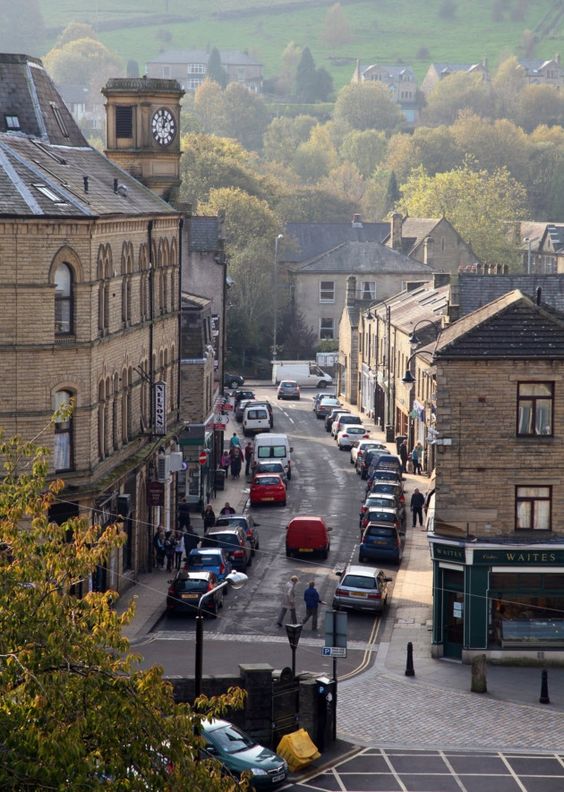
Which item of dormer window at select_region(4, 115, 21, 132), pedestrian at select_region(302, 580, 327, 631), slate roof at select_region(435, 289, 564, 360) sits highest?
dormer window at select_region(4, 115, 21, 132)

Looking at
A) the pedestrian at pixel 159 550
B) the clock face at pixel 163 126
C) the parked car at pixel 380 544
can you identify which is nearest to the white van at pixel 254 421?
the clock face at pixel 163 126

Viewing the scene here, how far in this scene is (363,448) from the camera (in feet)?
252

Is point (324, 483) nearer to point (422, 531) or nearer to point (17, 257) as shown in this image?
point (422, 531)

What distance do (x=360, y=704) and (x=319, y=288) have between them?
97977mm

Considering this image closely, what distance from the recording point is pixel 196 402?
65.5 m

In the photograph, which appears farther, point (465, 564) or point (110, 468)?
point (110, 468)

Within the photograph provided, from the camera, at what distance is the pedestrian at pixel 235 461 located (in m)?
73.8

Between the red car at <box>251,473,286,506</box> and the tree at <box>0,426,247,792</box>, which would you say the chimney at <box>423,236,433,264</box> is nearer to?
the red car at <box>251,473,286,506</box>

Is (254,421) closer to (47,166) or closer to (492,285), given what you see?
(492,285)

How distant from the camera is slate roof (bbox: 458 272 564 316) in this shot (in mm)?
59375

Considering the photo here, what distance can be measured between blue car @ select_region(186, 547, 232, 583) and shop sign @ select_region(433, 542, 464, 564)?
7.98 meters

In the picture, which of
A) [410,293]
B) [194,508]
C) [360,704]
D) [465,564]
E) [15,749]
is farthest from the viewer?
[410,293]

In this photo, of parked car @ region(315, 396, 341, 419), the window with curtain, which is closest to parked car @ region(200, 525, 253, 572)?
the window with curtain

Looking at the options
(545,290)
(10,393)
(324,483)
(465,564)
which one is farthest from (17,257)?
(324,483)
